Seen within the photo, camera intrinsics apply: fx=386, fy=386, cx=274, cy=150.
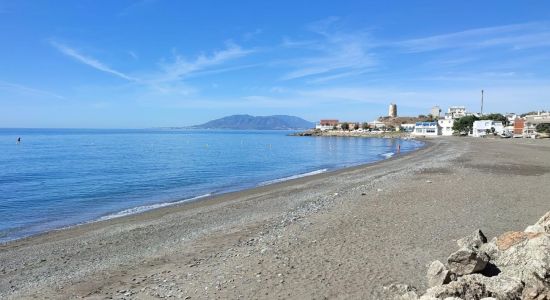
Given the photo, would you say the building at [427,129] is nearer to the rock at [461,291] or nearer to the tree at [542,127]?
the tree at [542,127]

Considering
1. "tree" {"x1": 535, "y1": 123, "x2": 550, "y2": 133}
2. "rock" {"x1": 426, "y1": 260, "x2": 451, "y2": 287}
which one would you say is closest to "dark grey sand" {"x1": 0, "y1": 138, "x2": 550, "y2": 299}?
"rock" {"x1": 426, "y1": 260, "x2": 451, "y2": 287}

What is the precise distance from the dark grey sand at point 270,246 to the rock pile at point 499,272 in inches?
53.3

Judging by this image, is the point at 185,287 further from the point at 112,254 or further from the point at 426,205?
the point at 426,205

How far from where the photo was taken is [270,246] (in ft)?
36.0

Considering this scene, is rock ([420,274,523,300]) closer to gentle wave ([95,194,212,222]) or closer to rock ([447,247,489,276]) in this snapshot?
rock ([447,247,489,276])

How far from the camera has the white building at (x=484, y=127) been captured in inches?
4876

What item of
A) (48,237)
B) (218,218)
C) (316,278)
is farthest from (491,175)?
(48,237)

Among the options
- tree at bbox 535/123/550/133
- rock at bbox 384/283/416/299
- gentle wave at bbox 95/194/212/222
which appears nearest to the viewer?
rock at bbox 384/283/416/299

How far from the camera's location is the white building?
12384cm

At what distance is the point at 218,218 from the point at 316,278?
28.0ft

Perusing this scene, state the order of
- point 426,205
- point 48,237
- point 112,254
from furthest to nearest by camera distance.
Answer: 1. point 426,205
2. point 48,237
3. point 112,254

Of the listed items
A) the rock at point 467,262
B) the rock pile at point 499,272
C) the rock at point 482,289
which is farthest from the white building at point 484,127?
the rock at point 482,289

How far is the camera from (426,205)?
51.9 ft

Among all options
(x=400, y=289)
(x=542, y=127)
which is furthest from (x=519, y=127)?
(x=400, y=289)
